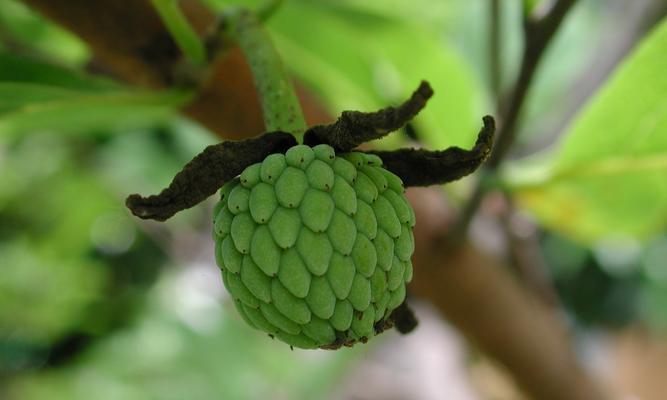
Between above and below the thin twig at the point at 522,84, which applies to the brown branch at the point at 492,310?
below

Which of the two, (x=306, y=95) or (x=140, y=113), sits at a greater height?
(x=306, y=95)

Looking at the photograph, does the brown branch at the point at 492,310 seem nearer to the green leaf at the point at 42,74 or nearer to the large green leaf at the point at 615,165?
the large green leaf at the point at 615,165

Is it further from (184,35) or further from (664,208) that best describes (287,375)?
(184,35)

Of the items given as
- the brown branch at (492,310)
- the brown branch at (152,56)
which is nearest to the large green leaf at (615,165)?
the brown branch at (492,310)

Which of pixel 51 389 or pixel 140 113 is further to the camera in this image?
pixel 51 389

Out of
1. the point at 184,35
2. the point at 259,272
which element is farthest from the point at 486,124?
the point at 184,35

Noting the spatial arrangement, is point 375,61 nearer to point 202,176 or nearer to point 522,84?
point 522,84

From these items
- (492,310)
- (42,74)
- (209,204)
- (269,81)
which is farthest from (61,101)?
(209,204)
